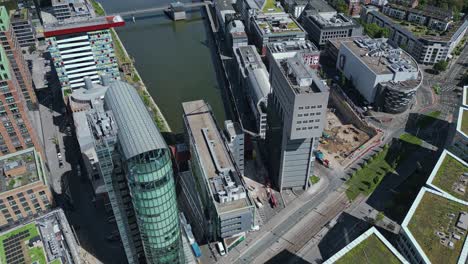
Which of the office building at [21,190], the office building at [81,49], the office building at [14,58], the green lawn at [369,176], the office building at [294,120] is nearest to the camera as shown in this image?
the office building at [21,190]

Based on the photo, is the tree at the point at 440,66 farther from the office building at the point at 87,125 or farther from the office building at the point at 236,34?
the office building at the point at 87,125

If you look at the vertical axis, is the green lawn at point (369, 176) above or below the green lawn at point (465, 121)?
below

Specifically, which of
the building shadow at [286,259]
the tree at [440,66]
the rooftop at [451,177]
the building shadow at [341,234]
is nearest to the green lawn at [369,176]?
the building shadow at [341,234]

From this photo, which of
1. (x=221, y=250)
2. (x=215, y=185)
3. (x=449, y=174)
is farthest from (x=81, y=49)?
(x=449, y=174)

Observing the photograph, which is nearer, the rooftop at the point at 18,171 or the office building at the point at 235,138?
the rooftop at the point at 18,171

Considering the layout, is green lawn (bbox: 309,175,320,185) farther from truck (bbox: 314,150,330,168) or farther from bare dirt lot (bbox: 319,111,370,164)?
bare dirt lot (bbox: 319,111,370,164)
